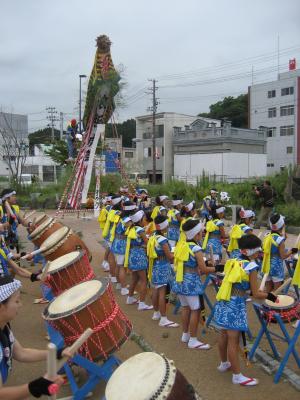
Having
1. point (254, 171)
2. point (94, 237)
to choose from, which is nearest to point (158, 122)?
point (254, 171)

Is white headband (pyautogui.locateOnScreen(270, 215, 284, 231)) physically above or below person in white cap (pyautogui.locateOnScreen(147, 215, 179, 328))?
above

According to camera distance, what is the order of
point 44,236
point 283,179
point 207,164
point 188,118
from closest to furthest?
point 44,236, point 283,179, point 207,164, point 188,118

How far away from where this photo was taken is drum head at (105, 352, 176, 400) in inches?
96.5

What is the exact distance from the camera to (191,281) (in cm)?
481

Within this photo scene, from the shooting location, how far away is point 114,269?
7.81m

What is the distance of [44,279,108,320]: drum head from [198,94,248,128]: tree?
52042 millimetres

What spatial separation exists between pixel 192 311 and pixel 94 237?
8.12 meters

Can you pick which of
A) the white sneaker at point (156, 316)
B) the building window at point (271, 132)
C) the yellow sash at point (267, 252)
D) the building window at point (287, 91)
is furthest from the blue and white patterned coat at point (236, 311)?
the building window at point (271, 132)

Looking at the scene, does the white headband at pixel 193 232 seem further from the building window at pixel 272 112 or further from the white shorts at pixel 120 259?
the building window at pixel 272 112

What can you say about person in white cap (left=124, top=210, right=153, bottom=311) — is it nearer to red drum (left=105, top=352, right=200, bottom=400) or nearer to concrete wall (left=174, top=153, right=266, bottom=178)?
red drum (left=105, top=352, right=200, bottom=400)

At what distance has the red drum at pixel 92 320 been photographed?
3467 millimetres

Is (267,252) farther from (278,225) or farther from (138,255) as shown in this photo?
(138,255)

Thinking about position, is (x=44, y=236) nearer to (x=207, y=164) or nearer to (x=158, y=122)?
(x=207, y=164)

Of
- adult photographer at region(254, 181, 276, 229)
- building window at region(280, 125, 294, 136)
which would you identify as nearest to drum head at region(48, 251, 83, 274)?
adult photographer at region(254, 181, 276, 229)
